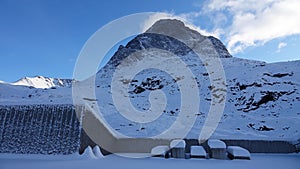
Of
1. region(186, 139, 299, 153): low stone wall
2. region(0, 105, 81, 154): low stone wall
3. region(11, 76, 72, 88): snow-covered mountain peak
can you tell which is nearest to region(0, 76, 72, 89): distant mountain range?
region(11, 76, 72, 88): snow-covered mountain peak

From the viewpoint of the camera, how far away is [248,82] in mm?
26672

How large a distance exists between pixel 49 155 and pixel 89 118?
70.8 inches

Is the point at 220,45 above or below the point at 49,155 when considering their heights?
→ above

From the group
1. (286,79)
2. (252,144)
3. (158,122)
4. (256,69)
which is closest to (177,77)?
(256,69)

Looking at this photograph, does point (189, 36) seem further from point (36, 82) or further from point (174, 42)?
point (36, 82)

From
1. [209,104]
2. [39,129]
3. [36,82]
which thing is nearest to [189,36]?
[36,82]

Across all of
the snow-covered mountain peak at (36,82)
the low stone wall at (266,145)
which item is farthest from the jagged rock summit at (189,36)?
the low stone wall at (266,145)

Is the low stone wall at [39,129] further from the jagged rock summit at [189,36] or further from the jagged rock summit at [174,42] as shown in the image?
the jagged rock summit at [189,36]

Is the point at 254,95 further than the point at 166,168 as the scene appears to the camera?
Yes

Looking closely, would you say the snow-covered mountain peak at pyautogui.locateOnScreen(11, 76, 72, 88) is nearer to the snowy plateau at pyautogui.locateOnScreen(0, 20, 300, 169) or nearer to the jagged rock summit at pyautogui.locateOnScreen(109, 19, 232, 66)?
the snowy plateau at pyautogui.locateOnScreen(0, 20, 300, 169)

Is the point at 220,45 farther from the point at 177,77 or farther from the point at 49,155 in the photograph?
the point at 49,155

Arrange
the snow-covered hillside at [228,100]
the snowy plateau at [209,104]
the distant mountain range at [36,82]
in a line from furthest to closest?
the distant mountain range at [36,82] < the snow-covered hillside at [228,100] < the snowy plateau at [209,104]

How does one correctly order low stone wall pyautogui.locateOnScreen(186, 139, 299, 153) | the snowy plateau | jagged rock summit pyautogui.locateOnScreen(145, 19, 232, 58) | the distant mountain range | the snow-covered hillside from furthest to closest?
jagged rock summit pyautogui.locateOnScreen(145, 19, 232, 58), the distant mountain range, the snow-covered hillside, low stone wall pyautogui.locateOnScreen(186, 139, 299, 153), the snowy plateau

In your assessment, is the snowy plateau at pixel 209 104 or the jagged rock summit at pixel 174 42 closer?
the snowy plateau at pixel 209 104
